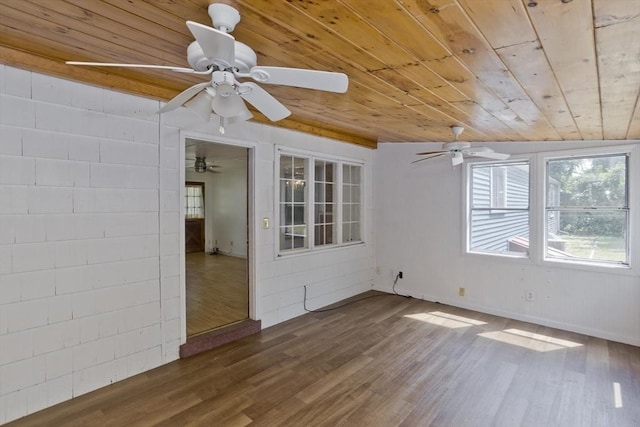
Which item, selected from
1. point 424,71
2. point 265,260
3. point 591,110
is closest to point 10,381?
point 265,260

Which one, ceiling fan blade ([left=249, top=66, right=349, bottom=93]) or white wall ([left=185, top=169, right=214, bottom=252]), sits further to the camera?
white wall ([left=185, top=169, right=214, bottom=252])

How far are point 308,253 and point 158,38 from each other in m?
3.13

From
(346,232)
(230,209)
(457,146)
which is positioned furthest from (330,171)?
(230,209)

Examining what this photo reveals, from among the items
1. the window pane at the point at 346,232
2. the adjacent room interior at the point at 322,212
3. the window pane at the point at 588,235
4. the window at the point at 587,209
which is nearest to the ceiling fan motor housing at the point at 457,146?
the adjacent room interior at the point at 322,212

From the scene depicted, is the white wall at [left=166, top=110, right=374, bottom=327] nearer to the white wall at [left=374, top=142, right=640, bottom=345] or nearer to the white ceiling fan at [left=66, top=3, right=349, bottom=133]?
the white wall at [left=374, top=142, right=640, bottom=345]

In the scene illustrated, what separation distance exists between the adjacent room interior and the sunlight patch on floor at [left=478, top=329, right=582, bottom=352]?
0.03 meters

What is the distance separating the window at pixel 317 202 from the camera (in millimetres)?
4312

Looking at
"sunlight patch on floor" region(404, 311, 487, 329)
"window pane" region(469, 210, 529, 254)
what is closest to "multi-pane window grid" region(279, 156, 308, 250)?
"sunlight patch on floor" region(404, 311, 487, 329)

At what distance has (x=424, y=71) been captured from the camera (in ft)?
6.44

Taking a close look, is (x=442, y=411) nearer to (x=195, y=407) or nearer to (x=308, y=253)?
(x=195, y=407)

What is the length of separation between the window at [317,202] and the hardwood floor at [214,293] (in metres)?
0.99

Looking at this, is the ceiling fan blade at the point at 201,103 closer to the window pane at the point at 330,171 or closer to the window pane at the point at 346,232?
the window pane at the point at 330,171

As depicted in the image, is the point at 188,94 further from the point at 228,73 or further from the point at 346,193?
the point at 346,193

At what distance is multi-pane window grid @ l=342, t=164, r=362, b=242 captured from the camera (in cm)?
523
